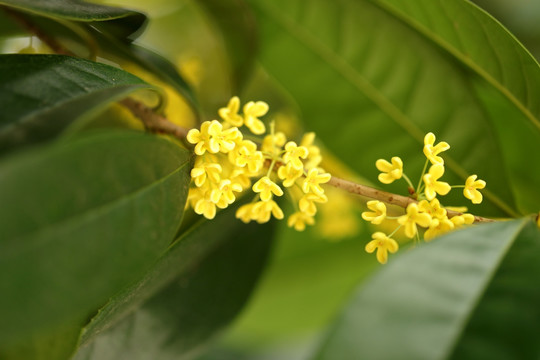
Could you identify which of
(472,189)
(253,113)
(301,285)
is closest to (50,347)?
(253,113)

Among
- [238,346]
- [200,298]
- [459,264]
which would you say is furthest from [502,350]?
[238,346]

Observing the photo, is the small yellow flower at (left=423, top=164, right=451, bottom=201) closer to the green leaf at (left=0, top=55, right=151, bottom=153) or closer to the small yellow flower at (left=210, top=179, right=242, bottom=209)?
the small yellow flower at (left=210, top=179, right=242, bottom=209)

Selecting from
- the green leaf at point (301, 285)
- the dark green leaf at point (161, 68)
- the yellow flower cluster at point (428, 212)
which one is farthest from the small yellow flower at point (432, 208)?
the green leaf at point (301, 285)

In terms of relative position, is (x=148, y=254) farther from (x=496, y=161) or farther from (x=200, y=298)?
(x=496, y=161)

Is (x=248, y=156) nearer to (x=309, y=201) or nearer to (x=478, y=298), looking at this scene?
(x=309, y=201)

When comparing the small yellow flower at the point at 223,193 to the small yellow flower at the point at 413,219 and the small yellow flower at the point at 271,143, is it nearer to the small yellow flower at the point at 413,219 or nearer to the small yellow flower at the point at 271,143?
the small yellow flower at the point at 271,143
